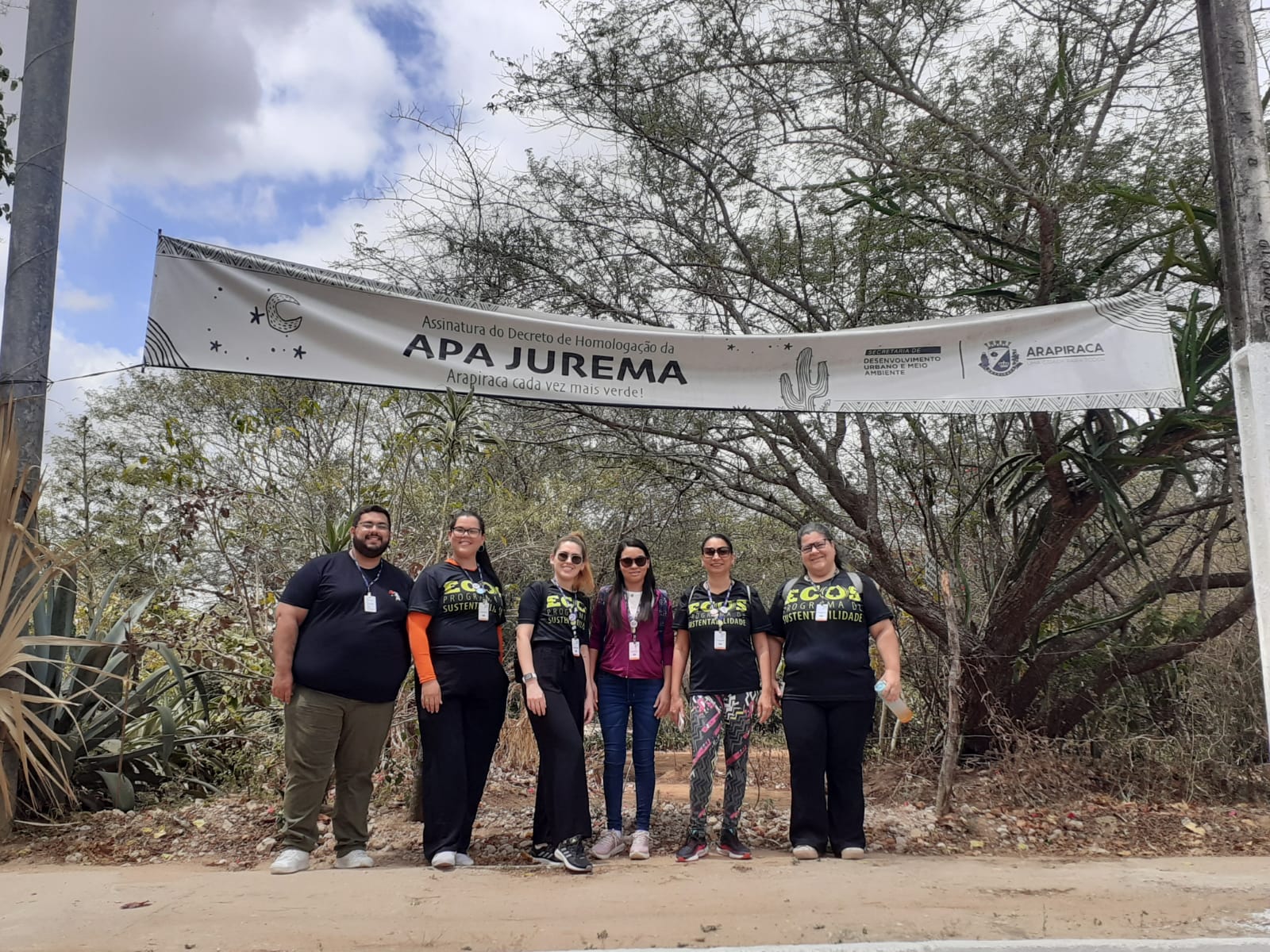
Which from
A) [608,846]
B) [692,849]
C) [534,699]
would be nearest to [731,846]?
[692,849]

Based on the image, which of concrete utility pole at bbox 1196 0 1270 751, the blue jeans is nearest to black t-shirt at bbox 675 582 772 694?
the blue jeans

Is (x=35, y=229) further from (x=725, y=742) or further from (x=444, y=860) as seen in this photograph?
(x=725, y=742)

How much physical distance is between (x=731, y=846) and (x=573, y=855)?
896 millimetres

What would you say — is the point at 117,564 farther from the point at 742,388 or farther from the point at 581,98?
the point at 742,388

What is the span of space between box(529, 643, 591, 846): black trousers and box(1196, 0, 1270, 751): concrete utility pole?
3036mm

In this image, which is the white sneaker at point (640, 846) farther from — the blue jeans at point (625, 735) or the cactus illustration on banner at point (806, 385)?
the cactus illustration on banner at point (806, 385)

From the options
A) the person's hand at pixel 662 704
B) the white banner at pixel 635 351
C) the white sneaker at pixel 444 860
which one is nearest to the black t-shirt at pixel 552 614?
the person's hand at pixel 662 704

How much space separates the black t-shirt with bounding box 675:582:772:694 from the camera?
501 centimetres

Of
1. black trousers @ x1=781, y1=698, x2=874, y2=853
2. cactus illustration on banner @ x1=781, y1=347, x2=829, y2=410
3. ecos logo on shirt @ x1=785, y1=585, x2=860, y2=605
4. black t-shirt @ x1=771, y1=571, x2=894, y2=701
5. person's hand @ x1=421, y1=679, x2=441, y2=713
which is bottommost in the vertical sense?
black trousers @ x1=781, y1=698, x2=874, y2=853

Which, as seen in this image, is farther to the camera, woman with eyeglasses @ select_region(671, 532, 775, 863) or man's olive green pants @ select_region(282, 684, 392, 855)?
woman with eyeglasses @ select_region(671, 532, 775, 863)

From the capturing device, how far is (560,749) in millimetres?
4785

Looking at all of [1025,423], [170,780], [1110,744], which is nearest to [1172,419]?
[1025,423]

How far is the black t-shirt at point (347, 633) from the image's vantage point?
15.4ft

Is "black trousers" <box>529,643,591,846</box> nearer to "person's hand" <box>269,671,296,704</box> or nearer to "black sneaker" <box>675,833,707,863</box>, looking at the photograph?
"black sneaker" <box>675,833,707,863</box>
